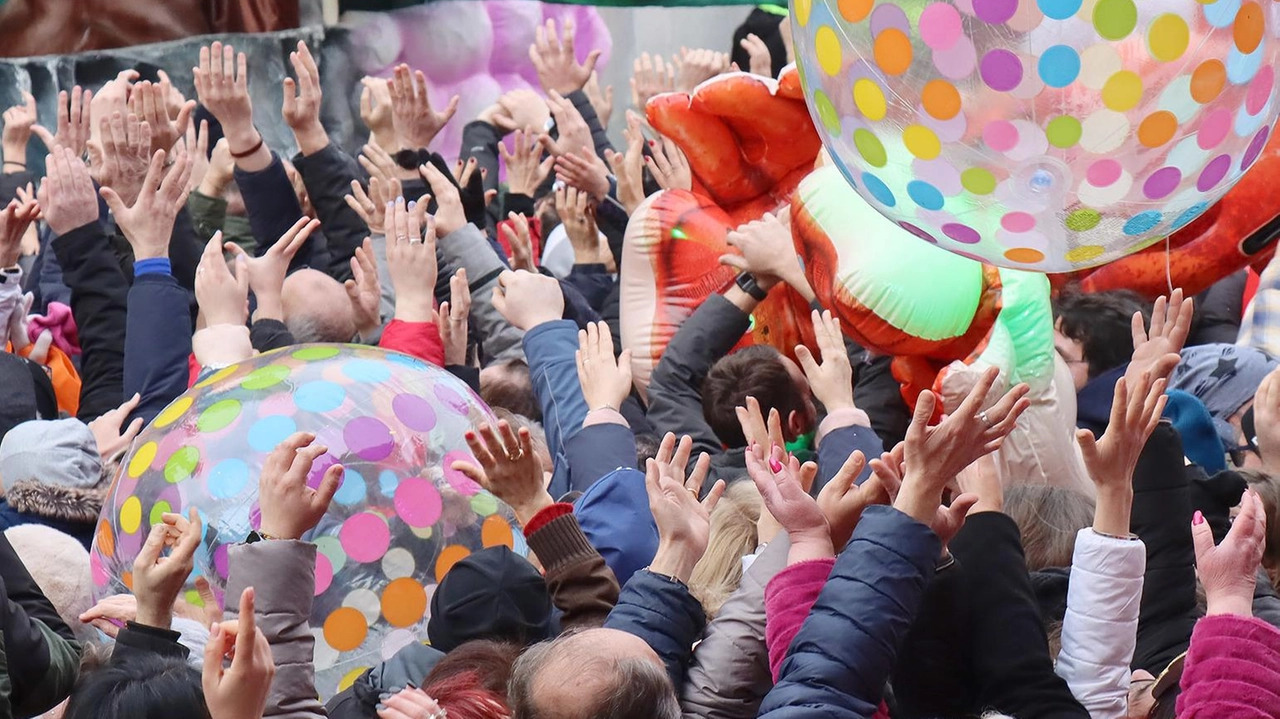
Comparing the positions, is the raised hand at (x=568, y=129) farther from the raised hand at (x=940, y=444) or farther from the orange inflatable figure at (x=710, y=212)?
the raised hand at (x=940, y=444)

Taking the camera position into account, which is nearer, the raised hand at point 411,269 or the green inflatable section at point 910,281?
the green inflatable section at point 910,281

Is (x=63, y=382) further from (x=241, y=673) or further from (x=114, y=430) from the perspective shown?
(x=241, y=673)

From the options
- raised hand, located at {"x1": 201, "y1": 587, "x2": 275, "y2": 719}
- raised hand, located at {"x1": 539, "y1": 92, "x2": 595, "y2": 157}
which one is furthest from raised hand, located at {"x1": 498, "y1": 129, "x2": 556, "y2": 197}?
raised hand, located at {"x1": 201, "y1": 587, "x2": 275, "y2": 719}

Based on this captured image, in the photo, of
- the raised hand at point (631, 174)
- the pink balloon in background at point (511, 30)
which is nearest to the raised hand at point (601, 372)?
the raised hand at point (631, 174)

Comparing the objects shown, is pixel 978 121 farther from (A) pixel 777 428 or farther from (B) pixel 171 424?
(B) pixel 171 424

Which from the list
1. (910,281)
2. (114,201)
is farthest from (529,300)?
(114,201)

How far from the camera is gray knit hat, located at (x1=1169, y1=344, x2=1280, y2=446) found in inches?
158

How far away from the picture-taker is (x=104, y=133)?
14.4 feet

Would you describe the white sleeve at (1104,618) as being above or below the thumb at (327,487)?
below

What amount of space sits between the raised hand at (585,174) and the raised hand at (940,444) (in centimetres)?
316

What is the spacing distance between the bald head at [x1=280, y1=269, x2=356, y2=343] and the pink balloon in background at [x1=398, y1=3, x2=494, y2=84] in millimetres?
A: 4126

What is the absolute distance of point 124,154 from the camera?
441 cm

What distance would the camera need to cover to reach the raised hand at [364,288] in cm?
445

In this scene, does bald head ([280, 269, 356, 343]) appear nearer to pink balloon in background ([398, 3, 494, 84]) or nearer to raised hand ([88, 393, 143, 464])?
raised hand ([88, 393, 143, 464])
